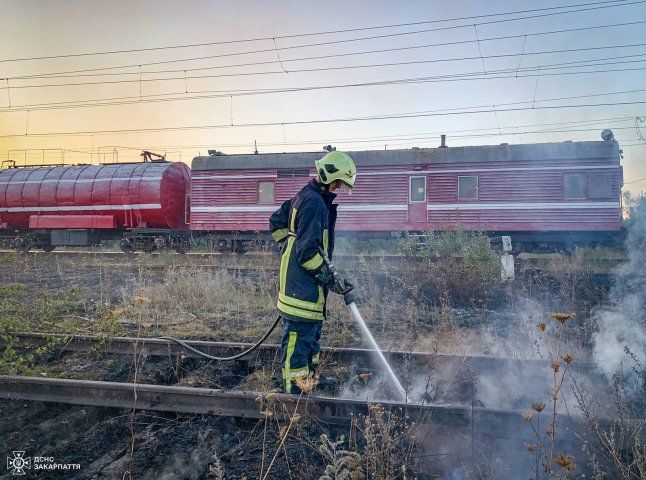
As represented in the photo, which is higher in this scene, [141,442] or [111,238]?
[111,238]

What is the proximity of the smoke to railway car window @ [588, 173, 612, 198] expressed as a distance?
2860 mm

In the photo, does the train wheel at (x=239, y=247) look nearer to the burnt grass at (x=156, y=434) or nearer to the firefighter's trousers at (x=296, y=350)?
the burnt grass at (x=156, y=434)

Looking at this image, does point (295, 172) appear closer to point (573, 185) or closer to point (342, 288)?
point (573, 185)

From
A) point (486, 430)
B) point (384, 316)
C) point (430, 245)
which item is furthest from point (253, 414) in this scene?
point (430, 245)

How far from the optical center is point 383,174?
14.6 meters

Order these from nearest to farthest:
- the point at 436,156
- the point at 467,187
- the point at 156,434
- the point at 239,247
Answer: the point at 156,434, the point at 467,187, the point at 436,156, the point at 239,247

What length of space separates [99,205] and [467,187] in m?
12.3

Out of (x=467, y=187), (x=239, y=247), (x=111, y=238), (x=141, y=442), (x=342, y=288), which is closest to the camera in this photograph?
Result: (x=141, y=442)

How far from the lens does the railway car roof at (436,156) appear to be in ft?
42.1

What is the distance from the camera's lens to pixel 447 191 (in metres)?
14.0

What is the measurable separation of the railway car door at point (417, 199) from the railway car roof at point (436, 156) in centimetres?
57

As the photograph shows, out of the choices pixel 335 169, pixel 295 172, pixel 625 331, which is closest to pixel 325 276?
pixel 335 169

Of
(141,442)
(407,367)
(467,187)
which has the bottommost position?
(141,442)

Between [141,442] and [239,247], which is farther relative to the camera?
[239,247]
